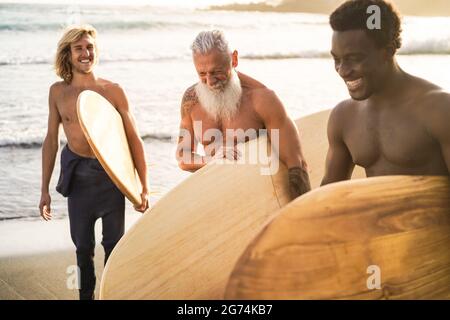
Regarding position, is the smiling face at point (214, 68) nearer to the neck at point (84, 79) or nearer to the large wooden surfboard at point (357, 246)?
the neck at point (84, 79)

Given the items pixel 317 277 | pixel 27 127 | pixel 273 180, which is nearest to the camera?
pixel 317 277

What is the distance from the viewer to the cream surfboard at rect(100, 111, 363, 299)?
6.13 feet

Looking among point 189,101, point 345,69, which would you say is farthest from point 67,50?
point 345,69

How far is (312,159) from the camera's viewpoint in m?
2.41

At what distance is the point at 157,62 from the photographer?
10.9 meters

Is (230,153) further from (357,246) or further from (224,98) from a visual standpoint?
(357,246)

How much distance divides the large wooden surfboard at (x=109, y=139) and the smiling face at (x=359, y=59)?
108cm

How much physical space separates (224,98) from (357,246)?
1247 mm

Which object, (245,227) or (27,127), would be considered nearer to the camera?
(245,227)

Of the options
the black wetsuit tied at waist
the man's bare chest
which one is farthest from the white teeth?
the black wetsuit tied at waist

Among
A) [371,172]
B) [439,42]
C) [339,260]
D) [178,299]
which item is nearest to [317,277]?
[339,260]

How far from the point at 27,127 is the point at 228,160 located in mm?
5995

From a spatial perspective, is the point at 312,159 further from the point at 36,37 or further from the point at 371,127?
the point at 36,37

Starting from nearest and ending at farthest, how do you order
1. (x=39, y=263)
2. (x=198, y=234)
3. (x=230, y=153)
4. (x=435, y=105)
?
(x=435, y=105), (x=198, y=234), (x=230, y=153), (x=39, y=263)
